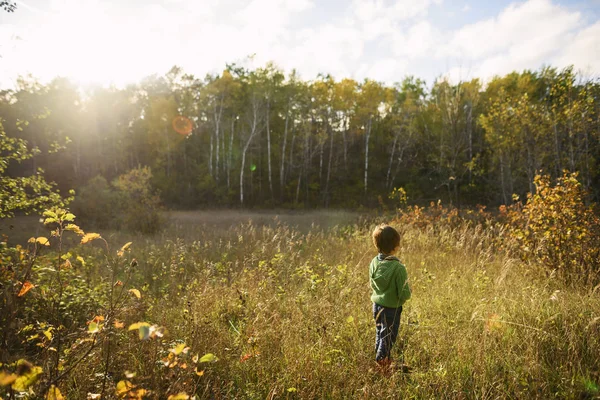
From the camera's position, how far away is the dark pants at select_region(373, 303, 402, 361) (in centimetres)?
289

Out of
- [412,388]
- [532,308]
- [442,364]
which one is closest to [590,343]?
[532,308]

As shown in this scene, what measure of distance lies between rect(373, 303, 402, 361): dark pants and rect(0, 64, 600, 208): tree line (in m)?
21.7

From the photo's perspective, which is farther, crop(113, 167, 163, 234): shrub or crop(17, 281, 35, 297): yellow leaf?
crop(113, 167, 163, 234): shrub

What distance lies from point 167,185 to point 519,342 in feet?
91.2

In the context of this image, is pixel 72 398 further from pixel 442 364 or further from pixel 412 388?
pixel 442 364

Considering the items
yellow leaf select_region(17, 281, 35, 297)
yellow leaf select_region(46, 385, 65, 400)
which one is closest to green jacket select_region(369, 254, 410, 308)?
yellow leaf select_region(46, 385, 65, 400)

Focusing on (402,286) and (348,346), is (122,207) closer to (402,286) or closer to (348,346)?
(348,346)

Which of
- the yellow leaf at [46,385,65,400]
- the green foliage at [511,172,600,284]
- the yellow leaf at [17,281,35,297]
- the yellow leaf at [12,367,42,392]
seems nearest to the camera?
the yellow leaf at [12,367,42,392]

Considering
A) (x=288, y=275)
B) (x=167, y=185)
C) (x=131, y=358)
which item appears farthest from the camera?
(x=167, y=185)

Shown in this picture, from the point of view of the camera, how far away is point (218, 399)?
255cm

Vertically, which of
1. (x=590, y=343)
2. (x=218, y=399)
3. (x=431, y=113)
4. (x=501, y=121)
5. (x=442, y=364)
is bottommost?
(x=218, y=399)

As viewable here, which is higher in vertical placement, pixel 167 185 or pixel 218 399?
pixel 167 185

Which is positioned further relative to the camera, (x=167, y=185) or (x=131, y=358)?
(x=167, y=185)

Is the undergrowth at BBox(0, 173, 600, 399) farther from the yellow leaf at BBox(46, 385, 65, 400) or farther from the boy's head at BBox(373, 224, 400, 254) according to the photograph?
the boy's head at BBox(373, 224, 400, 254)
